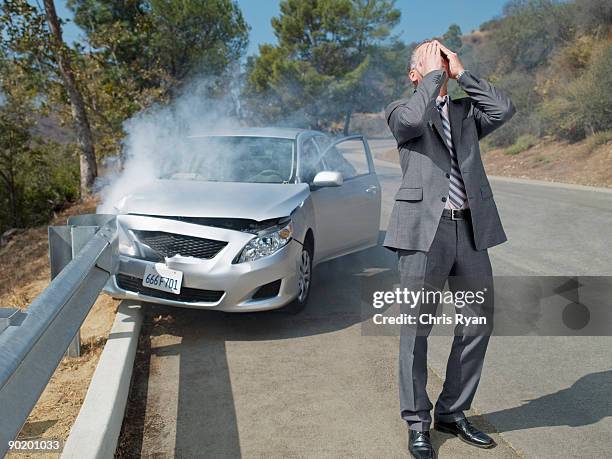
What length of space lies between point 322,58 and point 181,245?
28.9 metres

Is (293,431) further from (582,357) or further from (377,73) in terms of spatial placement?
(377,73)

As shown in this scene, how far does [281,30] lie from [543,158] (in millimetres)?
17170

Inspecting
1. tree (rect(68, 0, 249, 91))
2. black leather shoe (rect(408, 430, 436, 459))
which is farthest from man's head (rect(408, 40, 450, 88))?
tree (rect(68, 0, 249, 91))

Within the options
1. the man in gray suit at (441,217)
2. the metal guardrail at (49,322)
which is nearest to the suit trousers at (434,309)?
the man in gray suit at (441,217)

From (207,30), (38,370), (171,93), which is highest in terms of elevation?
(207,30)

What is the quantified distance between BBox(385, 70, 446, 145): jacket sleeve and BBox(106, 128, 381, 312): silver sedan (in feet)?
6.40

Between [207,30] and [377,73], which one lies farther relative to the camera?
[377,73]

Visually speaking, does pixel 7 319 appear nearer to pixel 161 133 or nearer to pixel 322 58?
pixel 161 133

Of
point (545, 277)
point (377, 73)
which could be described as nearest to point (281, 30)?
point (377, 73)

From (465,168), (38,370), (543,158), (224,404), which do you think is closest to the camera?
(38,370)

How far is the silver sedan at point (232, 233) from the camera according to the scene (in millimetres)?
4766

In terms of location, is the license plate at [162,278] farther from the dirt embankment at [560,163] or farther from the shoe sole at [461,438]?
the dirt embankment at [560,163]

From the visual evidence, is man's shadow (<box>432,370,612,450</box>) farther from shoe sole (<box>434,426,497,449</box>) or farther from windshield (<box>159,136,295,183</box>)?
windshield (<box>159,136,295,183</box>)

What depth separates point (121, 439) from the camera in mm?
3359
